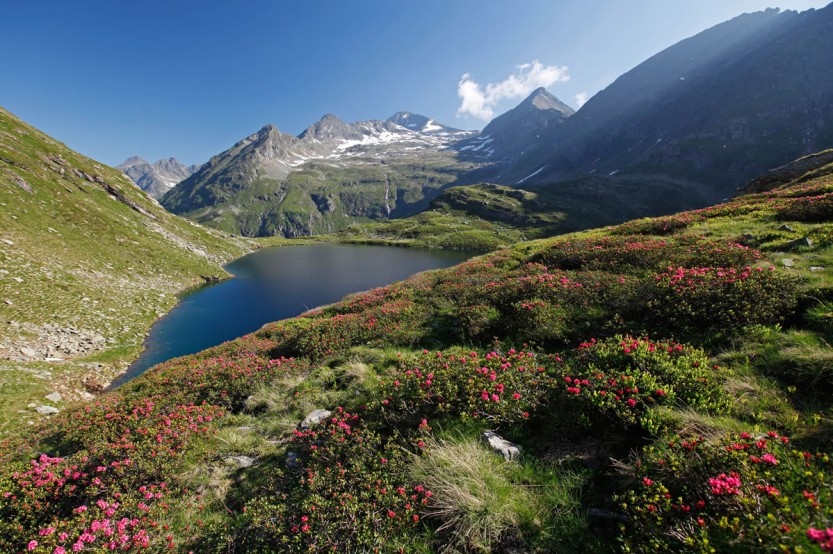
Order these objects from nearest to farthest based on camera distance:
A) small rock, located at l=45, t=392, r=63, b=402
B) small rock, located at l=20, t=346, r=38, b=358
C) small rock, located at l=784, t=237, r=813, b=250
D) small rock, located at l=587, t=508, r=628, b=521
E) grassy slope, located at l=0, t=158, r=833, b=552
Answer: grassy slope, located at l=0, t=158, r=833, b=552 → small rock, located at l=587, t=508, r=628, b=521 → small rock, located at l=784, t=237, r=813, b=250 → small rock, located at l=45, t=392, r=63, b=402 → small rock, located at l=20, t=346, r=38, b=358

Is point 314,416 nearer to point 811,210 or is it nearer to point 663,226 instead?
point 663,226

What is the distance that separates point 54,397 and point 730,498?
32.2m

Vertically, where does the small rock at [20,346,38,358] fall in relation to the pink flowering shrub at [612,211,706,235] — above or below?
above

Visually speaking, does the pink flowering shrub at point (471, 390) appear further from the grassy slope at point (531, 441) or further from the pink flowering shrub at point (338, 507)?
the pink flowering shrub at point (338, 507)

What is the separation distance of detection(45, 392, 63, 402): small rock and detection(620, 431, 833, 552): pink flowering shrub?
30777 millimetres

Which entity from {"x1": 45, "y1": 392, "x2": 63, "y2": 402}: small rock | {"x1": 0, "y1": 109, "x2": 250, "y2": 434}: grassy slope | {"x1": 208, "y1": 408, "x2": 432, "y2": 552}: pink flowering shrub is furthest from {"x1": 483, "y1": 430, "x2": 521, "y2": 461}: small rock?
{"x1": 45, "y1": 392, "x2": 63, "y2": 402}: small rock

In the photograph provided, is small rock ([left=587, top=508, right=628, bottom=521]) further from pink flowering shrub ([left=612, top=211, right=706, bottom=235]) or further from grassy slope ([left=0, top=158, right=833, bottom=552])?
pink flowering shrub ([left=612, top=211, right=706, bottom=235])

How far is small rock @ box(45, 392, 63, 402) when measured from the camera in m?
20.2

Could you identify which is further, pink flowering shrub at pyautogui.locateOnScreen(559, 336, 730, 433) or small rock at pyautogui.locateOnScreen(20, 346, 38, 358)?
small rock at pyautogui.locateOnScreen(20, 346, 38, 358)

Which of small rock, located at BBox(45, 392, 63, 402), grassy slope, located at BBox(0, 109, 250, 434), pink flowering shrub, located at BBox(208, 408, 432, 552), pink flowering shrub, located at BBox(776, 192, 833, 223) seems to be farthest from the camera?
grassy slope, located at BBox(0, 109, 250, 434)

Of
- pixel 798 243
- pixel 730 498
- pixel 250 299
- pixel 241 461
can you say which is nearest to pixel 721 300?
pixel 730 498

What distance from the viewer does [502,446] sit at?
629 cm

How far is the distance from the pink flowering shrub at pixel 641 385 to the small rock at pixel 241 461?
785cm

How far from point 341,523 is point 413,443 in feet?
6.78
